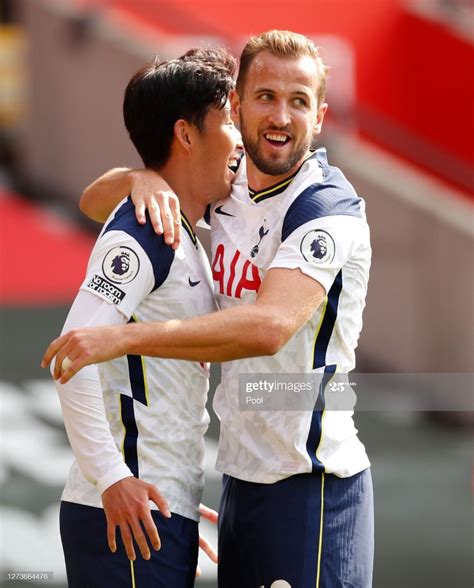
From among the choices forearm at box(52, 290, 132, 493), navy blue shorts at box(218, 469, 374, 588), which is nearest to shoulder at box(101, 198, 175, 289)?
forearm at box(52, 290, 132, 493)

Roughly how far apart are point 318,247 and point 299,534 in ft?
2.30

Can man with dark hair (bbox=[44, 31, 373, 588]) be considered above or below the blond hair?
below

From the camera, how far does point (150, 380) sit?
10.4ft

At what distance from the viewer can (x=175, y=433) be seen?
3.19 metres

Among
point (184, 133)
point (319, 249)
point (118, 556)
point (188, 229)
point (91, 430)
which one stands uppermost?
point (184, 133)

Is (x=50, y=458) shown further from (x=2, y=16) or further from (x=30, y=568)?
(x=2, y=16)

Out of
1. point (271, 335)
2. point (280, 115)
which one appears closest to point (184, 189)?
point (280, 115)

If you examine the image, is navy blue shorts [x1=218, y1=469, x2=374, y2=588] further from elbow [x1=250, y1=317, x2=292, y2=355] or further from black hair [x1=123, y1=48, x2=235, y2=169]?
black hair [x1=123, y1=48, x2=235, y2=169]

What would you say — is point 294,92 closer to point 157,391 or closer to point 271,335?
Result: point 271,335

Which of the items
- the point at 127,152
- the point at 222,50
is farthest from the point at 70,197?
the point at 222,50

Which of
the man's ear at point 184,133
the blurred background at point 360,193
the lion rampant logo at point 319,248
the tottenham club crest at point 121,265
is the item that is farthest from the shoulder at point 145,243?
the blurred background at point 360,193

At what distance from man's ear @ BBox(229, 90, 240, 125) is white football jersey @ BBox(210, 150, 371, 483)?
7.5 inches

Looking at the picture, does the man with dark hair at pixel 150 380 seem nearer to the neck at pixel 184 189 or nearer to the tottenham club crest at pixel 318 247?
the neck at pixel 184 189

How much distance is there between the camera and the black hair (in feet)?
10.6
